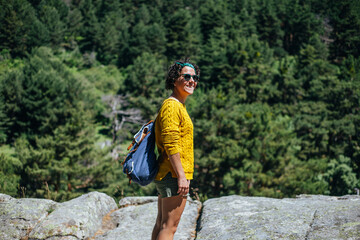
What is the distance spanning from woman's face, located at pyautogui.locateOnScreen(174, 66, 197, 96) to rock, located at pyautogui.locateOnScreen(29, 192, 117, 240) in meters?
2.21

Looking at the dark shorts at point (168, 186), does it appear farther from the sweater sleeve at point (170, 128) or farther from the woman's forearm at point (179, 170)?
the sweater sleeve at point (170, 128)

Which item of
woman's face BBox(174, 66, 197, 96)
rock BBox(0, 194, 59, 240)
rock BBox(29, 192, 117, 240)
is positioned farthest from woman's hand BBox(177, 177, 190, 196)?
rock BBox(0, 194, 59, 240)

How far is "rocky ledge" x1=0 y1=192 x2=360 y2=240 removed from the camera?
9.70 ft

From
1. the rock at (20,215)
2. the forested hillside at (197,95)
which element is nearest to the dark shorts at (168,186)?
the rock at (20,215)

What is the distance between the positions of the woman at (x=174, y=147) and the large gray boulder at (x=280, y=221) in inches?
43.1

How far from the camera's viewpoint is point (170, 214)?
2.30 meters

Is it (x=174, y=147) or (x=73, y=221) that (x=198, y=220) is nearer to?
(x=73, y=221)

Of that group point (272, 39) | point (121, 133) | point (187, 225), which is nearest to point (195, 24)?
point (272, 39)

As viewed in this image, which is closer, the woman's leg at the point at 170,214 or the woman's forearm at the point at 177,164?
the woman's forearm at the point at 177,164

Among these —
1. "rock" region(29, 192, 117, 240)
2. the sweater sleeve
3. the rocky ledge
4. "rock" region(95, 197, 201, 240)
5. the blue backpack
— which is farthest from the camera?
"rock" region(95, 197, 201, 240)

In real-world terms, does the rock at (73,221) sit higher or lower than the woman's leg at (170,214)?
lower

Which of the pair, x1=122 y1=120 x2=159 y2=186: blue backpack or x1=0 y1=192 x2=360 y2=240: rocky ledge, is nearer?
x1=122 y1=120 x2=159 y2=186: blue backpack

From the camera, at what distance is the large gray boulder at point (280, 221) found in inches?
111

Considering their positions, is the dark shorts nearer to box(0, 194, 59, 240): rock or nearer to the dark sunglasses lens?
the dark sunglasses lens
